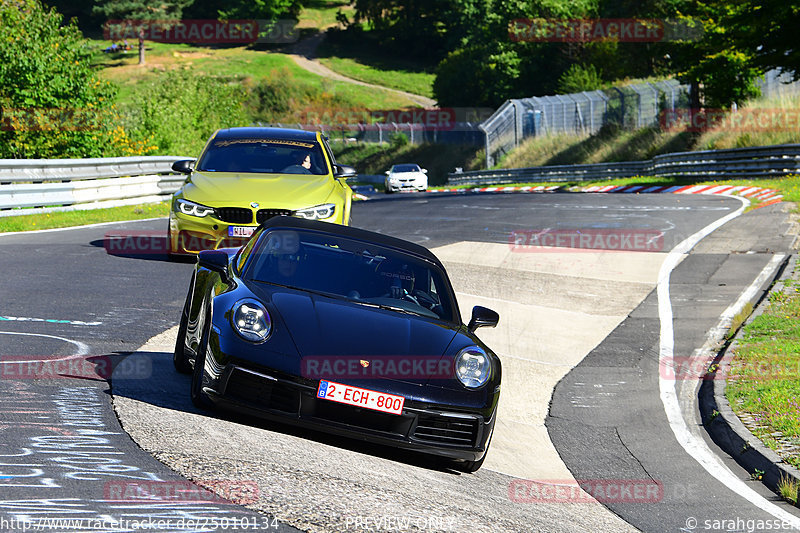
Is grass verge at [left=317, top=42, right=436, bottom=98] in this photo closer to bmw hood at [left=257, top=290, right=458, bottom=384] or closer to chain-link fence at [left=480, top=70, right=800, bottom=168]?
chain-link fence at [left=480, top=70, right=800, bottom=168]

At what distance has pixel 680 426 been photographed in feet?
29.1

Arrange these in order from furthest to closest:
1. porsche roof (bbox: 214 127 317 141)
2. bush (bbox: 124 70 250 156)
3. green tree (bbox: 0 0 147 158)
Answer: bush (bbox: 124 70 250 156), green tree (bbox: 0 0 147 158), porsche roof (bbox: 214 127 317 141)

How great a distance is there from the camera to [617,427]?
8930 mm

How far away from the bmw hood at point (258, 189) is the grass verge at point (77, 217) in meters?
5.86

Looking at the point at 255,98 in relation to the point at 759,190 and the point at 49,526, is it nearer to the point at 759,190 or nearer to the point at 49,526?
the point at 759,190

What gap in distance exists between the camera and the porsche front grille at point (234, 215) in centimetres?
1250

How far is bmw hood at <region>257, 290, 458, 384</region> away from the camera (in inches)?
243

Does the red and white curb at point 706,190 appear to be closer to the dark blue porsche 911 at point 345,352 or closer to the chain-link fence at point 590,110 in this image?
the chain-link fence at point 590,110

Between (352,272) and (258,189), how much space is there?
19.1 ft

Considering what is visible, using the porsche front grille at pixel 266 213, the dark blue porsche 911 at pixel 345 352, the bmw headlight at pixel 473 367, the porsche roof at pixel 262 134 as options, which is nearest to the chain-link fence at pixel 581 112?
the porsche roof at pixel 262 134

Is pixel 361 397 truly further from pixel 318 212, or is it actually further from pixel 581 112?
pixel 581 112

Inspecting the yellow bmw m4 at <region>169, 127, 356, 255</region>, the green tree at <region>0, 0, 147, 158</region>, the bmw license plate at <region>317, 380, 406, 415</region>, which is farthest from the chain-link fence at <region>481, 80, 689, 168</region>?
the bmw license plate at <region>317, 380, 406, 415</region>

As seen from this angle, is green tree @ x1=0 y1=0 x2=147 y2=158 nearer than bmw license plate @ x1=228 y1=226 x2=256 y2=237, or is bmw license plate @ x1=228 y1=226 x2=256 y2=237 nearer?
bmw license plate @ x1=228 y1=226 x2=256 y2=237

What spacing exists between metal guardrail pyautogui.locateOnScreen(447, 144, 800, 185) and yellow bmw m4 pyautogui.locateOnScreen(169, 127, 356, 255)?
65.3ft
